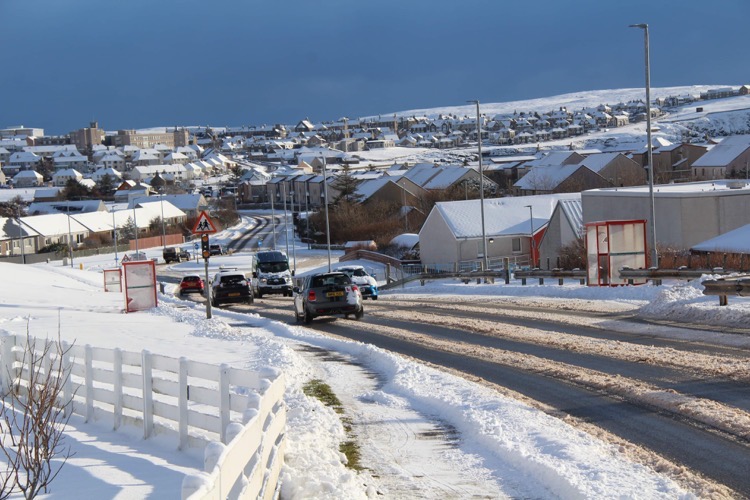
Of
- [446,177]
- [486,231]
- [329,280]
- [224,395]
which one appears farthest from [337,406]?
[446,177]

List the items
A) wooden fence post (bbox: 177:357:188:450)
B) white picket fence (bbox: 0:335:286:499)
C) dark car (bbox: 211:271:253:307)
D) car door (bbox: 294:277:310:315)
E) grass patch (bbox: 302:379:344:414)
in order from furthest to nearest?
dark car (bbox: 211:271:253:307), car door (bbox: 294:277:310:315), grass patch (bbox: 302:379:344:414), wooden fence post (bbox: 177:357:188:450), white picket fence (bbox: 0:335:286:499)

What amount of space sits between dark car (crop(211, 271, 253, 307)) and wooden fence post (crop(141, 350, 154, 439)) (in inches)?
1197

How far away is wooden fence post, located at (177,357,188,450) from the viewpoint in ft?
37.1

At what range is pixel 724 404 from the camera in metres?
12.7

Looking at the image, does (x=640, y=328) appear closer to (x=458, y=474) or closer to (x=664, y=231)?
(x=458, y=474)

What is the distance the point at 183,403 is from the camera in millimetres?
11656

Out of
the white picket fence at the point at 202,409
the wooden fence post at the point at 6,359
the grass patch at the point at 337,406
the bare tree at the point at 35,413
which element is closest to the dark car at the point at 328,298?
the grass patch at the point at 337,406

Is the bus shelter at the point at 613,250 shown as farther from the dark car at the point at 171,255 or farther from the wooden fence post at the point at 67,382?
the dark car at the point at 171,255

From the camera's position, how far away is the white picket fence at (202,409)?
22.4 ft

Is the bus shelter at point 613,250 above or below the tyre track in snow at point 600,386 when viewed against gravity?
above

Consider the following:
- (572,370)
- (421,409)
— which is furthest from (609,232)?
(421,409)

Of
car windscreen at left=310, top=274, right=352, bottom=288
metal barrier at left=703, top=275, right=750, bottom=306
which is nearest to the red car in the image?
car windscreen at left=310, top=274, right=352, bottom=288

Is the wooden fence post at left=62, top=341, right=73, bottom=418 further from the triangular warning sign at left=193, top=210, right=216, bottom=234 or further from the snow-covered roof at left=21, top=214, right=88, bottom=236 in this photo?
the snow-covered roof at left=21, top=214, right=88, bottom=236

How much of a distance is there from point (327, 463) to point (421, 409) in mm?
3774
